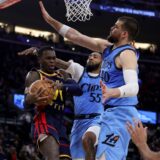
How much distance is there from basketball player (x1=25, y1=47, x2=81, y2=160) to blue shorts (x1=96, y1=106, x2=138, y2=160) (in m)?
1.01

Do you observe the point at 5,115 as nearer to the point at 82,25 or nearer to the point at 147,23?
the point at 82,25

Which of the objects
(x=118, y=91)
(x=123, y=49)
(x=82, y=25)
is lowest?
(x=118, y=91)

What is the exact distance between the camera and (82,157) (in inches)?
284

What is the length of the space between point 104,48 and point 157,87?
2015 centimetres

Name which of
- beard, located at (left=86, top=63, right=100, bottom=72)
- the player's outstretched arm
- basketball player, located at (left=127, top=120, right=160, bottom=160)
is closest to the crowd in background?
beard, located at (left=86, top=63, right=100, bottom=72)

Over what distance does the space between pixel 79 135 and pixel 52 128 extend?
1.09 metres

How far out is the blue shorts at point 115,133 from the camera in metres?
5.16

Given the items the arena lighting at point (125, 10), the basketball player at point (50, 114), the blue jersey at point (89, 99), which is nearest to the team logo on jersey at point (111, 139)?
the basketball player at point (50, 114)

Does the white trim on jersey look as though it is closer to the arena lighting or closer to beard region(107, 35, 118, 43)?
beard region(107, 35, 118, 43)

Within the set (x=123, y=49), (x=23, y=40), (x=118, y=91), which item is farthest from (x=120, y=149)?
(x=23, y=40)

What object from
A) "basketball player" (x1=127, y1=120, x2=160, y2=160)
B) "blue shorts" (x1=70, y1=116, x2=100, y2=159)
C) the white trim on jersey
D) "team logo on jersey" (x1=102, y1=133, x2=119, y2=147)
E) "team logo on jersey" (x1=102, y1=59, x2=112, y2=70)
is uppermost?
"team logo on jersey" (x1=102, y1=59, x2=112, y2=70)

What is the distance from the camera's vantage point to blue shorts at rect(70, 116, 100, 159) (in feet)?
23.7

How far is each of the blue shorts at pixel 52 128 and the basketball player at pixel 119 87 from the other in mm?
1117

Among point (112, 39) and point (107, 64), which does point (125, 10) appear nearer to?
point (112, 39)
